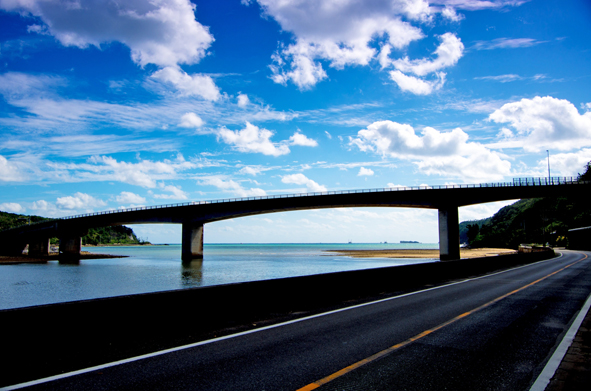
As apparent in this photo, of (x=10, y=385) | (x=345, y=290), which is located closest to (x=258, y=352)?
(x=10, y=385)

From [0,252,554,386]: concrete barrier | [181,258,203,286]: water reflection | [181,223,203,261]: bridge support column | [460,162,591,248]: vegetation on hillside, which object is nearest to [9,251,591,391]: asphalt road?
[0,252,554,386]: concrete barrier

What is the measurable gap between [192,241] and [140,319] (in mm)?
67986

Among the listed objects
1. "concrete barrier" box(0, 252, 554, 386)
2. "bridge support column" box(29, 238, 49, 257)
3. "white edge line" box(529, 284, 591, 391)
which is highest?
"concrete barrier" box(0, 252, 554, 386)

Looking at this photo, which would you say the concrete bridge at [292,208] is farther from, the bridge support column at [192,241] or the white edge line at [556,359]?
the white edge line at [556,359]

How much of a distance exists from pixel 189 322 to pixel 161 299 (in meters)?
0.87

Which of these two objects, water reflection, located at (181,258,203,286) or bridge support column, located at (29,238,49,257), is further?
bridge support column, located at (29,238,49,257)

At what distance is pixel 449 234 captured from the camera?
5469 cm

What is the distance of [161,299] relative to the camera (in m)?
7.61

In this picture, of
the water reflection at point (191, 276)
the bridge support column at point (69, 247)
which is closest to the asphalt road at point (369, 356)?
the water reflection at point (191, 276)

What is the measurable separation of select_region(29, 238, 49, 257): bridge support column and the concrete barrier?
111 m

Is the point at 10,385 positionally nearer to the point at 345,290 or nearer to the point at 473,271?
the point at 345,290

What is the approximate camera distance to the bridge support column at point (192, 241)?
71.9 m

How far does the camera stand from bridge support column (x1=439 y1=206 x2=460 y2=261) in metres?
53.9

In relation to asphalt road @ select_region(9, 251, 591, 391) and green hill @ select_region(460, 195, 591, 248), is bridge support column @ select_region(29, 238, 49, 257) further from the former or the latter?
green hill @ select_region(460, 195, 591, 248)
